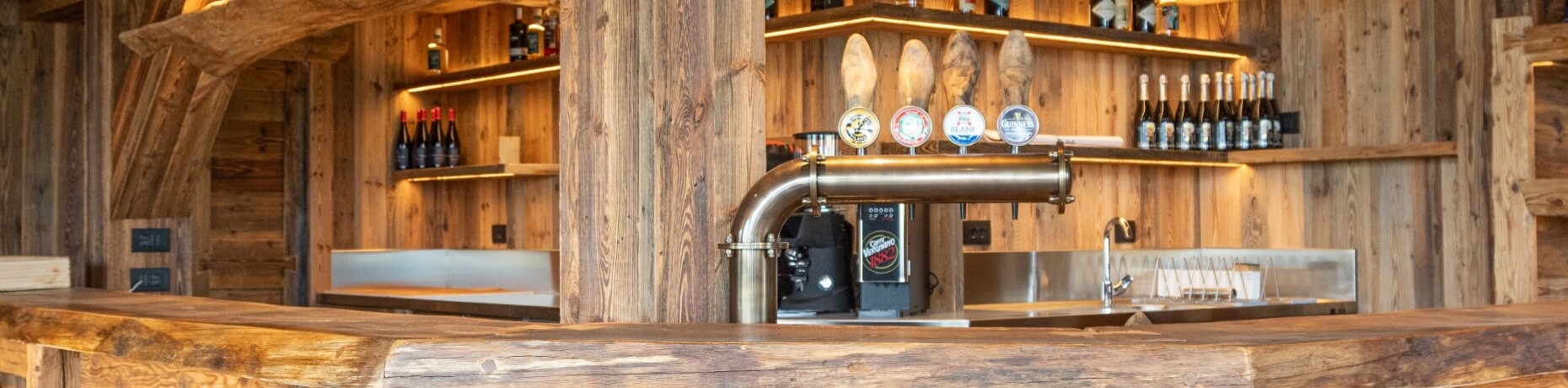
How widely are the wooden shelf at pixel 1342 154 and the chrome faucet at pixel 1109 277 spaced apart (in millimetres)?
483

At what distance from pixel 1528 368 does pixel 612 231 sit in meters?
1.41

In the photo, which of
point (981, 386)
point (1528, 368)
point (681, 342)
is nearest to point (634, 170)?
point (681, 342)

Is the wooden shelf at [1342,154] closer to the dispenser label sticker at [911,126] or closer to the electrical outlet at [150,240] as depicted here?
the dispenser label sticker at [911,126]

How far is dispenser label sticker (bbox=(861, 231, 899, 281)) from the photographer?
12.8 feet

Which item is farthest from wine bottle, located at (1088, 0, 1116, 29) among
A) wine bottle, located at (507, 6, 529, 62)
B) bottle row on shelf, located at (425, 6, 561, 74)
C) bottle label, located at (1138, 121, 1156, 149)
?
wine bottle, located at (507, 6, 529, 62)

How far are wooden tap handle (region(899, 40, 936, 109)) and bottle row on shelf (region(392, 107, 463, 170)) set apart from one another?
10.7 feet

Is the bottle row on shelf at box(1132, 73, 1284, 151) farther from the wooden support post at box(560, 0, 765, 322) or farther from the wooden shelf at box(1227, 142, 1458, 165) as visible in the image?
the wooden support post at box(560, 0, 765, 322)

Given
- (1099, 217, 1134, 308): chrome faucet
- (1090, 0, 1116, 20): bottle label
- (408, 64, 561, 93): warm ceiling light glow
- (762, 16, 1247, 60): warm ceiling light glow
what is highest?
(1090, 0, 1116, 20): bottle label

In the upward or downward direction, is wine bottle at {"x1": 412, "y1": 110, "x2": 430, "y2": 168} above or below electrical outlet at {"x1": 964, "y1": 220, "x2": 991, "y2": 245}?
above

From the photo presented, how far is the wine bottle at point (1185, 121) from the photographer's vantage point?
4.98 metres

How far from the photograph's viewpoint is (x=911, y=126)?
2.65m

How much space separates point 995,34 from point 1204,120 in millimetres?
1083

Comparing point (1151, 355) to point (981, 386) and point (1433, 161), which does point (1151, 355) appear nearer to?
point (981, 386)

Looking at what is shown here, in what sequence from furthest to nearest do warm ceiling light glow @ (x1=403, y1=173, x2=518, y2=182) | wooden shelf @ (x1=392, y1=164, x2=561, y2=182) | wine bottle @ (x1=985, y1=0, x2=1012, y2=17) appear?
warm ceiling light glow @ (x1=403, y1=173, x2=518, y2=182) < wooden shelf @ (x1=392, y1=164, x2=561, y2=182) < wine bottle @ (x1=985, y1=0, x2=1012, y2=17)
